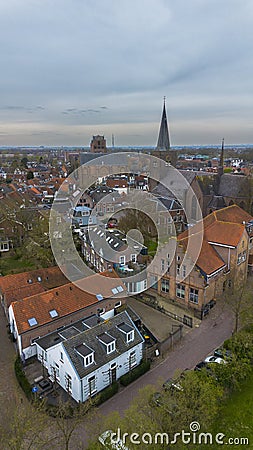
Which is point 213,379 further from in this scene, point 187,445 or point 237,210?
point 237,210

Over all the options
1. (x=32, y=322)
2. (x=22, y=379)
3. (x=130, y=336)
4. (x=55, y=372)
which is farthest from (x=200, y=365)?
(x=32, y=322)

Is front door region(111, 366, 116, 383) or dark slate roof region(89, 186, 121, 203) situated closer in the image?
front door region(111, 366, 116, 383)

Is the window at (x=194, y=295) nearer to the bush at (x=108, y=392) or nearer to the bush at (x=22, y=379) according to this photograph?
the bush at (x=108, y=392)

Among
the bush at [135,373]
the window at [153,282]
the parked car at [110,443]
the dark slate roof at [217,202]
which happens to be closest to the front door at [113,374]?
the bush at [135,373]

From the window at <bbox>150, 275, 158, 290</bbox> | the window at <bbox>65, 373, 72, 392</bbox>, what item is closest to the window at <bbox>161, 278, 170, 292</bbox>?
the window at <bbox>150, 275, 158, 290</bbox>

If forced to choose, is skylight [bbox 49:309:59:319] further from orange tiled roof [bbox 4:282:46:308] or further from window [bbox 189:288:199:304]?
window [bbox 189:288:199:304]

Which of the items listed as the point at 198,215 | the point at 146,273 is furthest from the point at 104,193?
the point at 146,273

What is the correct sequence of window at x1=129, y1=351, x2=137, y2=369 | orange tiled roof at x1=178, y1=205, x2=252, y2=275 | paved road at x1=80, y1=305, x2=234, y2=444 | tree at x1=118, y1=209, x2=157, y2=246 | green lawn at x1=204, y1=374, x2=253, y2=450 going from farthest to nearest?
tree at x1=118, y1=209, x2=157, y2=246 < orange tiled roof at x1=178, y1=205, x2=252, y2=275 < window at x1=129, y1=351, x2=137, y2=369 < paved road at x1=80, y1=305, x2=234, y2=444 < green lawn at x1=204, y1=374, x2=253, y2=450
